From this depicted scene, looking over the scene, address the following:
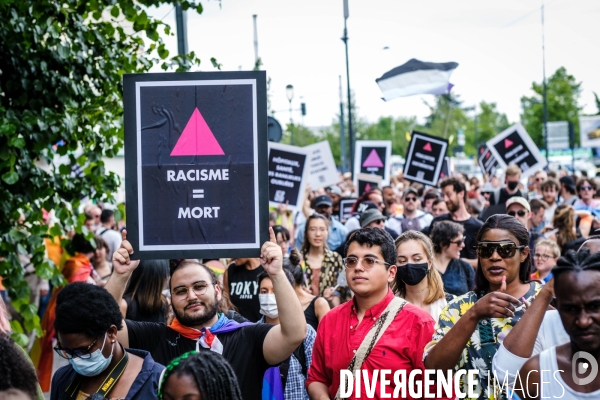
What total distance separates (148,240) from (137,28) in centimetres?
294

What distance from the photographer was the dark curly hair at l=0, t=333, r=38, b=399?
9.80 ft

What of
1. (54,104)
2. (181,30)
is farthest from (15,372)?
(181,30)

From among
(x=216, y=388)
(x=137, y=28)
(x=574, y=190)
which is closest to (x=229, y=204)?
(x=216, y=388)

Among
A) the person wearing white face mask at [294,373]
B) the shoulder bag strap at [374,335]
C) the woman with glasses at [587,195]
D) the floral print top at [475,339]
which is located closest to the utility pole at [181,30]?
the person wearing white face mask at [294,373]

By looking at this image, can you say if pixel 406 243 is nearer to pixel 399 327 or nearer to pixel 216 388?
pixel 399 327

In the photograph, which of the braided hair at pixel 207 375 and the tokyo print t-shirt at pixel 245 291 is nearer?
the braided hair at pixel 207 375

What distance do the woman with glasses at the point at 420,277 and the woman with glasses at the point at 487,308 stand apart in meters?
1.44

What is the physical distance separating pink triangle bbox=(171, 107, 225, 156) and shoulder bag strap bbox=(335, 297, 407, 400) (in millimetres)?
1187

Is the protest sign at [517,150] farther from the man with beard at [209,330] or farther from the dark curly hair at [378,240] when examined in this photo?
the man with beard at [209,330]

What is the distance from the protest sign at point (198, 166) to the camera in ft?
14.2

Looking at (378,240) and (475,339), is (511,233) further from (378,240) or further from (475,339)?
(378,240)

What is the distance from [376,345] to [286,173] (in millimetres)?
8036

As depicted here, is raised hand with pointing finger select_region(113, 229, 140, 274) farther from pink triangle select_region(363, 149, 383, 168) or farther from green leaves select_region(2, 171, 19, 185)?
pink triangle select_region(363, 149, 383, 168)

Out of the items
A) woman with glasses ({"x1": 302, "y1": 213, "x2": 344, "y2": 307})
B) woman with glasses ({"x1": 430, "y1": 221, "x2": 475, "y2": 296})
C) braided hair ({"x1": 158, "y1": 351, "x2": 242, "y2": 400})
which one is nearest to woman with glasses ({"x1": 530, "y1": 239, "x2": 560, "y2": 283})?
woman with glasses ({"x1": 430, "y1": 221, "x2": 475, "y2": 296})
